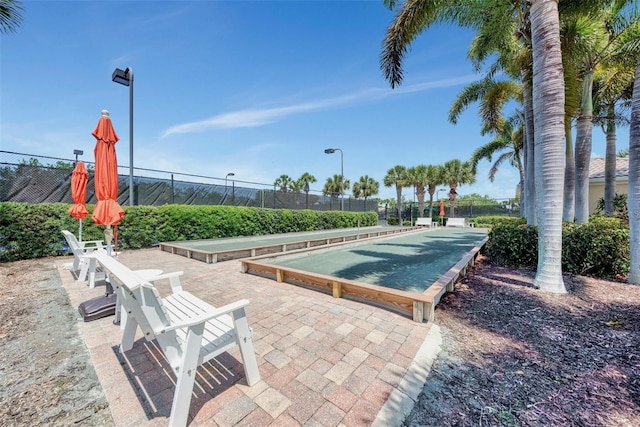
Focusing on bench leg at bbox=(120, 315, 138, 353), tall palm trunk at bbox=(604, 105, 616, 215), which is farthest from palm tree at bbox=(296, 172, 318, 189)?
bench leg at bbox=(120, 315, 138, 353)

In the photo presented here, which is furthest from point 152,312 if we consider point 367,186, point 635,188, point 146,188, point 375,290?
point 367,186

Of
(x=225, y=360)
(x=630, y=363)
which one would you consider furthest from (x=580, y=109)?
(x=225, y=360)

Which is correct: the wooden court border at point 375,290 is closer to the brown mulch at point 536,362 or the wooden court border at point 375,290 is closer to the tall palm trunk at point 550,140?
the brown mulch at point 536,362

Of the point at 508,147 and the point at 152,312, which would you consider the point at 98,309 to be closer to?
the point at 152,312

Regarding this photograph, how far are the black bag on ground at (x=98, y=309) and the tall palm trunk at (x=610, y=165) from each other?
48.2ft

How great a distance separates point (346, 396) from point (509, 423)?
105cm

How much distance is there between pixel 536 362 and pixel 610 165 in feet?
39.8

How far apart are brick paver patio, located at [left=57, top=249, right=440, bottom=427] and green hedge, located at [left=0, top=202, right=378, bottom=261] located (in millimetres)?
5416

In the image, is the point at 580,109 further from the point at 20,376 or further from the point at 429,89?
the point at 20,376

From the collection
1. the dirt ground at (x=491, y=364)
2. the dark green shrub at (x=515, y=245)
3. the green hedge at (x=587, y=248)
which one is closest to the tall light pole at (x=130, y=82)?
the dirt ground at (x=491, y=364)

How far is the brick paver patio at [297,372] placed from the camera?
1669mm

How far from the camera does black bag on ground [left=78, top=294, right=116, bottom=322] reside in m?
3.04

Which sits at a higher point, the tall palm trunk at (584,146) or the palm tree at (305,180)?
the palm tree at (305,180)

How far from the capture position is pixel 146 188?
10477 mm
